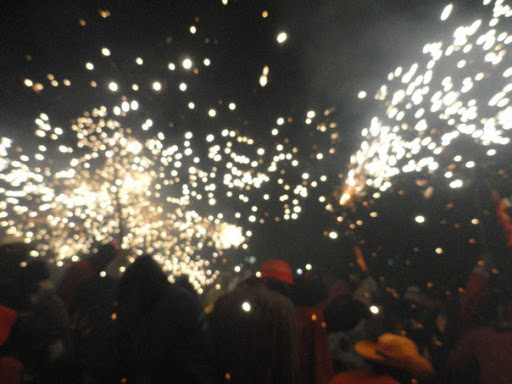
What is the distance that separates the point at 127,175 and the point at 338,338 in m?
10.2

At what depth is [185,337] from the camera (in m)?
2.43

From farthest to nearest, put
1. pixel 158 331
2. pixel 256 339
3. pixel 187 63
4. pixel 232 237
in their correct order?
1. pixel 232 237
2. pixel 187 63
3. pixel 256 339
4. pixel 158 331

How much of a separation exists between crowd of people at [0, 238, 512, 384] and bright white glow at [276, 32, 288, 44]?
24.5 ft

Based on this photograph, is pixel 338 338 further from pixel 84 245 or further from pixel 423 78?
pixel 84 245

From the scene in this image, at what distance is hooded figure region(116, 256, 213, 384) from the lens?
7.60 feet

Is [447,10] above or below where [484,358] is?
above

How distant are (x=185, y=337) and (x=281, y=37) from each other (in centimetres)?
882

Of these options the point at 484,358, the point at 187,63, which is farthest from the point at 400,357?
the point at 187,63

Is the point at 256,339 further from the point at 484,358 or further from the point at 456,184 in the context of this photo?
the point at 456,184

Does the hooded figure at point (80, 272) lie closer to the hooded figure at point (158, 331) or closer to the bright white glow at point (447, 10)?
the hooded figure at point (158, 331)

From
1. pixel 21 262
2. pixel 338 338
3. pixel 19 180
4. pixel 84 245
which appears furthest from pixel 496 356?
pixel 84 245

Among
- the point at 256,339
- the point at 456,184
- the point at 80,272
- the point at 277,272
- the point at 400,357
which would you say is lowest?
the point at 400,357

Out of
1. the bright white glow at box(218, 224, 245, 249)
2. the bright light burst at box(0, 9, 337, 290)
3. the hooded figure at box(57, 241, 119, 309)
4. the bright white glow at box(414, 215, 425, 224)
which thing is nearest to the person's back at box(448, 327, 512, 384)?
the hooded figure at box(57, 241, 119, 309)

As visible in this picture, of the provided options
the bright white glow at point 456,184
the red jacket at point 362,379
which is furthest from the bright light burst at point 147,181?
the red jacket at point 362,379
